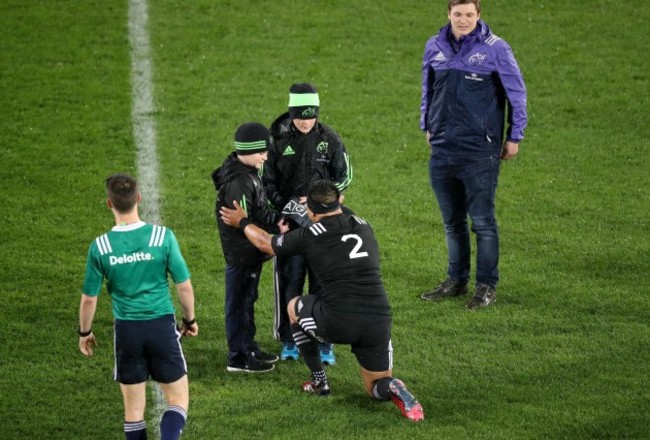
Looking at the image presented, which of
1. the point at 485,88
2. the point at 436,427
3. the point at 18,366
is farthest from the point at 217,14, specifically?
the point at 436,427

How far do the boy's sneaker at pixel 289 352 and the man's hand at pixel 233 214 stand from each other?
1.15 meters

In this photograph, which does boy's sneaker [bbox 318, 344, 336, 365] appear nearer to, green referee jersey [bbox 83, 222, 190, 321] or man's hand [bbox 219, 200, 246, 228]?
man's hand [bbox 219, 200, 246, 228]

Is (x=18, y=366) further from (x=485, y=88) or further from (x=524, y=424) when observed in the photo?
(x=485, y=88)

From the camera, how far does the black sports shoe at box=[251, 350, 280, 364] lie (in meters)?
8.40

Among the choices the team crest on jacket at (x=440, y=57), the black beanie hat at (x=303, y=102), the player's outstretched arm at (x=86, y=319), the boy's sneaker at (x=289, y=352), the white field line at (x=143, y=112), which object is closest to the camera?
the player's outstretched arm at (x=86, y=319)

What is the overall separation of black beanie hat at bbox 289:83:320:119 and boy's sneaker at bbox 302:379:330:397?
6.16 feet

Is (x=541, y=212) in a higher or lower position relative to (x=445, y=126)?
lower

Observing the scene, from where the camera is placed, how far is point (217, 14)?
634 inches

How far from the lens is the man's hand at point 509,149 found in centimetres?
941

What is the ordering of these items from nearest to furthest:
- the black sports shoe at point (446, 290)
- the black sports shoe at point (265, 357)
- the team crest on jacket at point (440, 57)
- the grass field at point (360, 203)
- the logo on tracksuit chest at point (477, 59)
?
the grass field at point (360, 203) < the black sports shoe at point (265, 357) < the logo on tracksuit chest at point (477, 59) < the team crest on jacket at point (440, 57) < the black sports shoe at point (446, 290)

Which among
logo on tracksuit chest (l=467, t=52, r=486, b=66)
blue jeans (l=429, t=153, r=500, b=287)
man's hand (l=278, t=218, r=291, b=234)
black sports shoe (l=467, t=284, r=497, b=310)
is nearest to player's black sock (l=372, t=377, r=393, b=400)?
man's hand (l=278, t=218, r=291, b=234)

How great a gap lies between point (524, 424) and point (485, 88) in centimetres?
303

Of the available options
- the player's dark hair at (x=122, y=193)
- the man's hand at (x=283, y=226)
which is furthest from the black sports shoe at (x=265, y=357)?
the player's dark hair at (x=122, y=193)

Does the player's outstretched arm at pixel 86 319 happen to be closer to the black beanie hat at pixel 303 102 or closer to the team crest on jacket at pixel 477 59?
the black beanie hat at pixel 303 102
